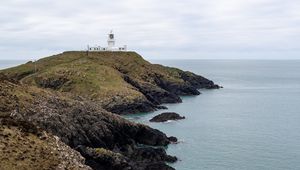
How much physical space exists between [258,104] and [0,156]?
394ft

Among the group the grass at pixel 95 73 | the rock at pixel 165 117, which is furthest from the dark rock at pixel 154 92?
the rock at pixel 165 117

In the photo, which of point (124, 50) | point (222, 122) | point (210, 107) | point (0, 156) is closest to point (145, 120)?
point (222, 122)

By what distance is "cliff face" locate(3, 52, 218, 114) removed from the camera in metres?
131

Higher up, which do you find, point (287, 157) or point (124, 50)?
point (124, 50)

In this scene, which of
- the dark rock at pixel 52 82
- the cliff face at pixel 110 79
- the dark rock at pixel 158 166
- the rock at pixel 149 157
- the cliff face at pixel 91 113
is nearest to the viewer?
the cliff face at pixel 91 113

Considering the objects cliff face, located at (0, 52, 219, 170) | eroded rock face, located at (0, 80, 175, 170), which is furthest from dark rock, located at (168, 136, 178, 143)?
eroded rock face, located at (0, 80, 175, 170)

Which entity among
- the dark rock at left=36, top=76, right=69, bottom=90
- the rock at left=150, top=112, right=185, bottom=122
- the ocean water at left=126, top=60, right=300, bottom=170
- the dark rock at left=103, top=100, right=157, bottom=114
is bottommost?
the ocean water at left=126, top=60, right=300, bottom=170

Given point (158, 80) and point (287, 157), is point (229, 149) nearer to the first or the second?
point (287, 157)

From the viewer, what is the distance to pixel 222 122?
388 ft

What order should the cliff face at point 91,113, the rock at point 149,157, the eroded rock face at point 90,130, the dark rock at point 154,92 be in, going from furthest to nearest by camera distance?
the dark rock at point 154,92, the rock at point 149,157, the cliff face at point 91,113, the eroded rock face at point 90,130

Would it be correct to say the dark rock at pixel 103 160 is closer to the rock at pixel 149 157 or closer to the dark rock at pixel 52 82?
the rock at pixel 149 157

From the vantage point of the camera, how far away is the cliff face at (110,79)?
13100cm

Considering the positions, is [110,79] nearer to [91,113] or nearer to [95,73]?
[95,73]

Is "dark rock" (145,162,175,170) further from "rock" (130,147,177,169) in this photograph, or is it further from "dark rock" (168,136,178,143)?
"dark rock" (168,136,178,143)
